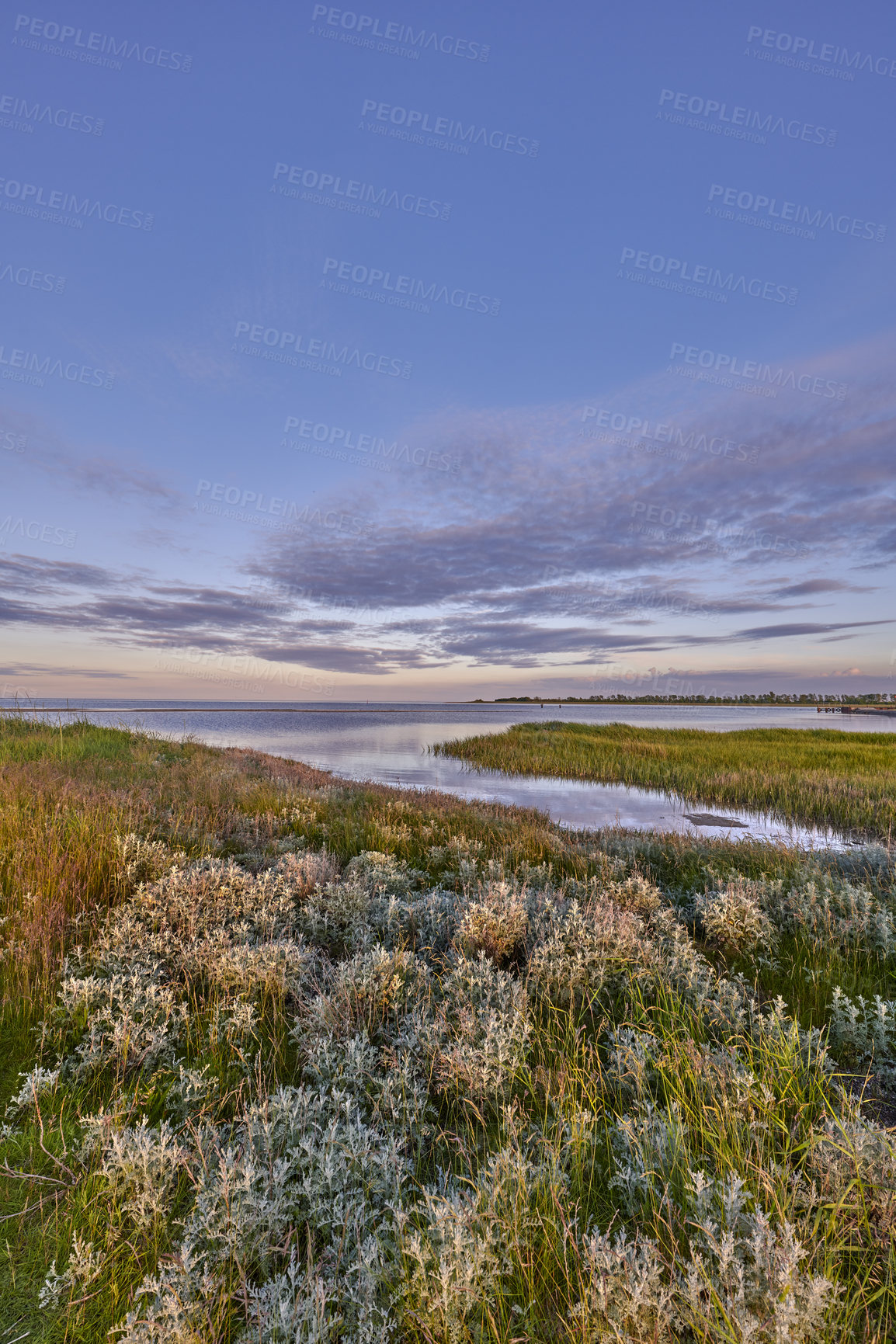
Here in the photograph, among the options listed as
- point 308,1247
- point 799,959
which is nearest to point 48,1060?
point 308,1247

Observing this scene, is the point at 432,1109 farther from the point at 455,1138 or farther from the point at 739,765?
the point at 739,765

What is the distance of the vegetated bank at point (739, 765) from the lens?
58.1 feet

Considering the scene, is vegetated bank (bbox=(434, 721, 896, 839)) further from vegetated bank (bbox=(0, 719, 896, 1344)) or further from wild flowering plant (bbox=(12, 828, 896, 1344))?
wild flowering plant (bbox=(12, 828, 896, 1344))

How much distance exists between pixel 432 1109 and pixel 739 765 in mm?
28650

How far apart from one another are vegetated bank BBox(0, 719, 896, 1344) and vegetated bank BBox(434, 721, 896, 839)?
41.4 ft

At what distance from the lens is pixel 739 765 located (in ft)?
89.2

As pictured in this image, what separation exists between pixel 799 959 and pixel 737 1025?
215cm

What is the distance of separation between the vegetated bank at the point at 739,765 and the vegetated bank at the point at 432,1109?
12.6m

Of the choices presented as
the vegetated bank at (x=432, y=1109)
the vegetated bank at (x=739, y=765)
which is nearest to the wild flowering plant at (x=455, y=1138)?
the vegetated bank at (x=432, y=1109)

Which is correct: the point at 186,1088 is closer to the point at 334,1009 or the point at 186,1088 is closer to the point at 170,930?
the point at 334,1009

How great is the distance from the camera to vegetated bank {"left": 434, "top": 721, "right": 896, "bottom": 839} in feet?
58.1

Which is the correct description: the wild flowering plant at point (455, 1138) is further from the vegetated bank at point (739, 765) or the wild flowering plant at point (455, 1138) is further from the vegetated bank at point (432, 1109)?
the vegetated bank at point (739, 765)

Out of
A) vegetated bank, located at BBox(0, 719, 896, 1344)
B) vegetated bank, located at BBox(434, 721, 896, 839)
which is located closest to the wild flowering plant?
vegetated bank, located at BBox(0, 719, 896, 1344)

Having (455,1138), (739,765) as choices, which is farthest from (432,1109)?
(739,765)
